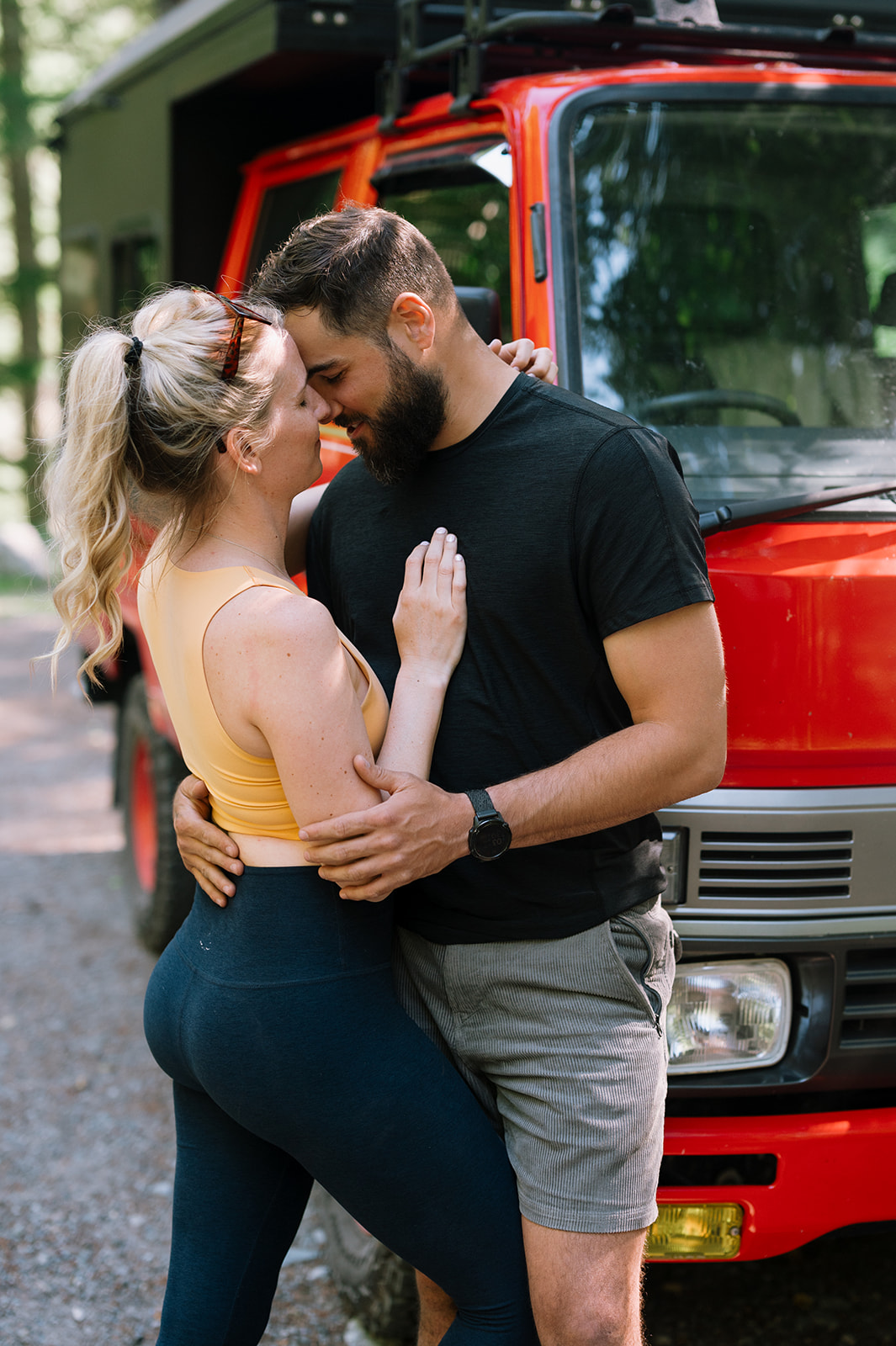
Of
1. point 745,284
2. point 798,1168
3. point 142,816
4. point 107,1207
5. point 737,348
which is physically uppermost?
point 745,284

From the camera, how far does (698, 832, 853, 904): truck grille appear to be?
7.63 ft

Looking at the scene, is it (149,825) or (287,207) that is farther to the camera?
(149,825)

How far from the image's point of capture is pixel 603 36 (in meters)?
3.21

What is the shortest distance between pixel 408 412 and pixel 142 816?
148 inches

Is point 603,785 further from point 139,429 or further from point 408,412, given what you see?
point 139,429

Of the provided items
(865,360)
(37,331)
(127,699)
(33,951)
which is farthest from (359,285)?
(37,331)

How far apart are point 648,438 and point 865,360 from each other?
121 cm

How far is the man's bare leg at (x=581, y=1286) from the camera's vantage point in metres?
1.88

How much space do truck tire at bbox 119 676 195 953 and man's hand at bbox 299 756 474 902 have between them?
107 inches

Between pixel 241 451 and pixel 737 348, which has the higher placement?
pixel 737 348

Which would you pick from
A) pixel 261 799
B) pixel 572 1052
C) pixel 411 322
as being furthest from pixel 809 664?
pixel 261 799

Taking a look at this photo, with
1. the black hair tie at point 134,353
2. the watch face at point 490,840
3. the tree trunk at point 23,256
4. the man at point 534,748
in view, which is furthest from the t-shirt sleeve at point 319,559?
the tree trunk at point 23,256

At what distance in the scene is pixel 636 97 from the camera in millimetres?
2885

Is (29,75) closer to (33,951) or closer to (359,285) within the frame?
(33,951)
